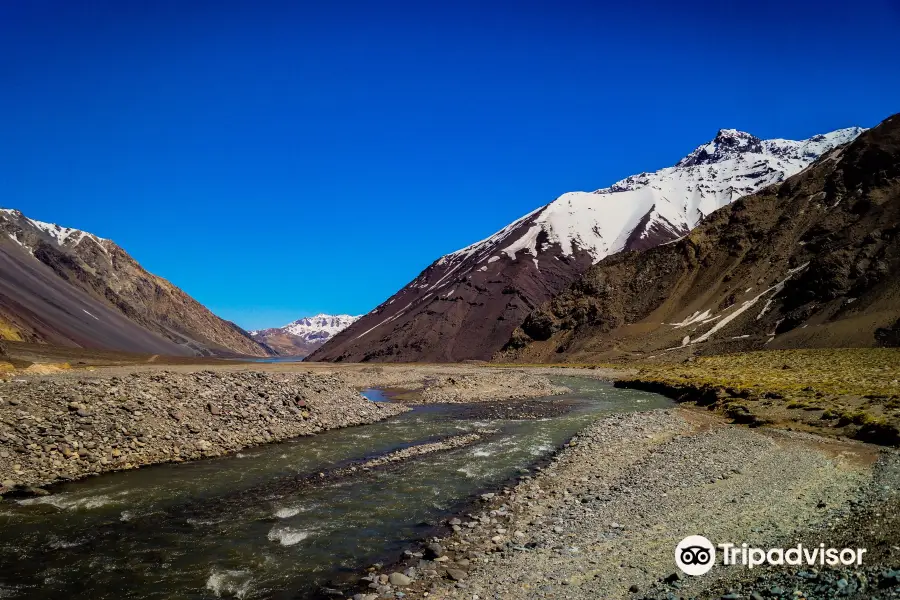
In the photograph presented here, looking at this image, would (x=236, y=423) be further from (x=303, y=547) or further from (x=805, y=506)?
(x=805, y=506)

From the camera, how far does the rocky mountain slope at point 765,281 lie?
259 ft

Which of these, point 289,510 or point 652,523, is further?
point 289,510

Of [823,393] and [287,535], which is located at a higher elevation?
[287,535]

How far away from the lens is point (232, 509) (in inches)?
622

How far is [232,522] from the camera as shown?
14.6 metres

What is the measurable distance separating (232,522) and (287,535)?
207cm

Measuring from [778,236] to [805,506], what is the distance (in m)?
114

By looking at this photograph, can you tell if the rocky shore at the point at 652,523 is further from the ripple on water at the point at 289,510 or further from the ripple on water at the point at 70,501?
the ripple on water at the point at 70,501

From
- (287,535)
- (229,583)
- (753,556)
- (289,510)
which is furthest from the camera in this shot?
(289,510)

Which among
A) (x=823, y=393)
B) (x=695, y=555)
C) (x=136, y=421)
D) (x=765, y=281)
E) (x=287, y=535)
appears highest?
(x=765, y=281)

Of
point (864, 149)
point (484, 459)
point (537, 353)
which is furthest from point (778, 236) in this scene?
point (484, 459)

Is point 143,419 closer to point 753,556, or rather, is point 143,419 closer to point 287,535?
point 287,535

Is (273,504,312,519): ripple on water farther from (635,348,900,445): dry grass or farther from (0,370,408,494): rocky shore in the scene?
(635,348,900,445): dry grass

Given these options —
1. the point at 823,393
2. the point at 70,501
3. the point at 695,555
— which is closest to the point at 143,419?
the point at 70,501
